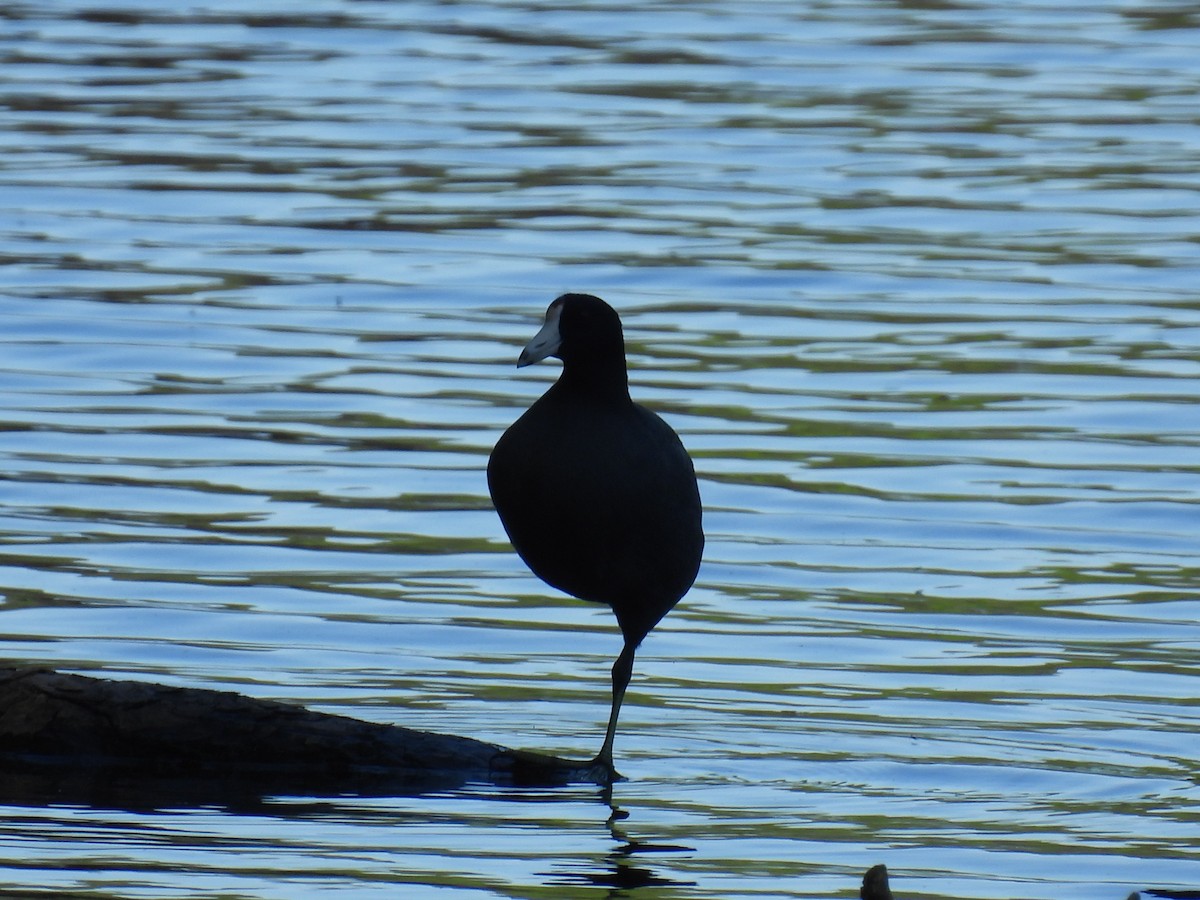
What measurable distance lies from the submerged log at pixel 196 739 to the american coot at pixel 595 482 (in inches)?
23.8

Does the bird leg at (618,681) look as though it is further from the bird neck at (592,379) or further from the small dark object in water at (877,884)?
the small dark object in water at (877,884)

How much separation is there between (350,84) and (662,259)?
6475 millimetres

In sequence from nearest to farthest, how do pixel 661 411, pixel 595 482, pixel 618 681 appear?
pixel 595 482, pixel 618 681, pixel 661 411

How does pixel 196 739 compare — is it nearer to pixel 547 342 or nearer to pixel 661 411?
pixel 547 342

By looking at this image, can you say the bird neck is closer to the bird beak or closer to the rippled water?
the bird beak

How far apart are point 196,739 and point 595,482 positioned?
1258 millimetres

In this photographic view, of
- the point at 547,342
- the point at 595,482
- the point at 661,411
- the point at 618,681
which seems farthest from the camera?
the point at 661,411

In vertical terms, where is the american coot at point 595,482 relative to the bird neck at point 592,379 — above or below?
below

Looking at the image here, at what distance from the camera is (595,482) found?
6883mm

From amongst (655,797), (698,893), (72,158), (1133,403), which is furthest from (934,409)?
(72,158)

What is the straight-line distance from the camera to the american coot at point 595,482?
22.6 feet

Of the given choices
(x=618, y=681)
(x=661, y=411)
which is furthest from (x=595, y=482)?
(x=661, y=411)

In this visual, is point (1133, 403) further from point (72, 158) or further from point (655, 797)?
point (72, 158)

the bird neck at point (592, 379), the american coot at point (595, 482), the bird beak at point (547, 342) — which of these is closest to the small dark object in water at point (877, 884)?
the american coot at point (595, 482)
